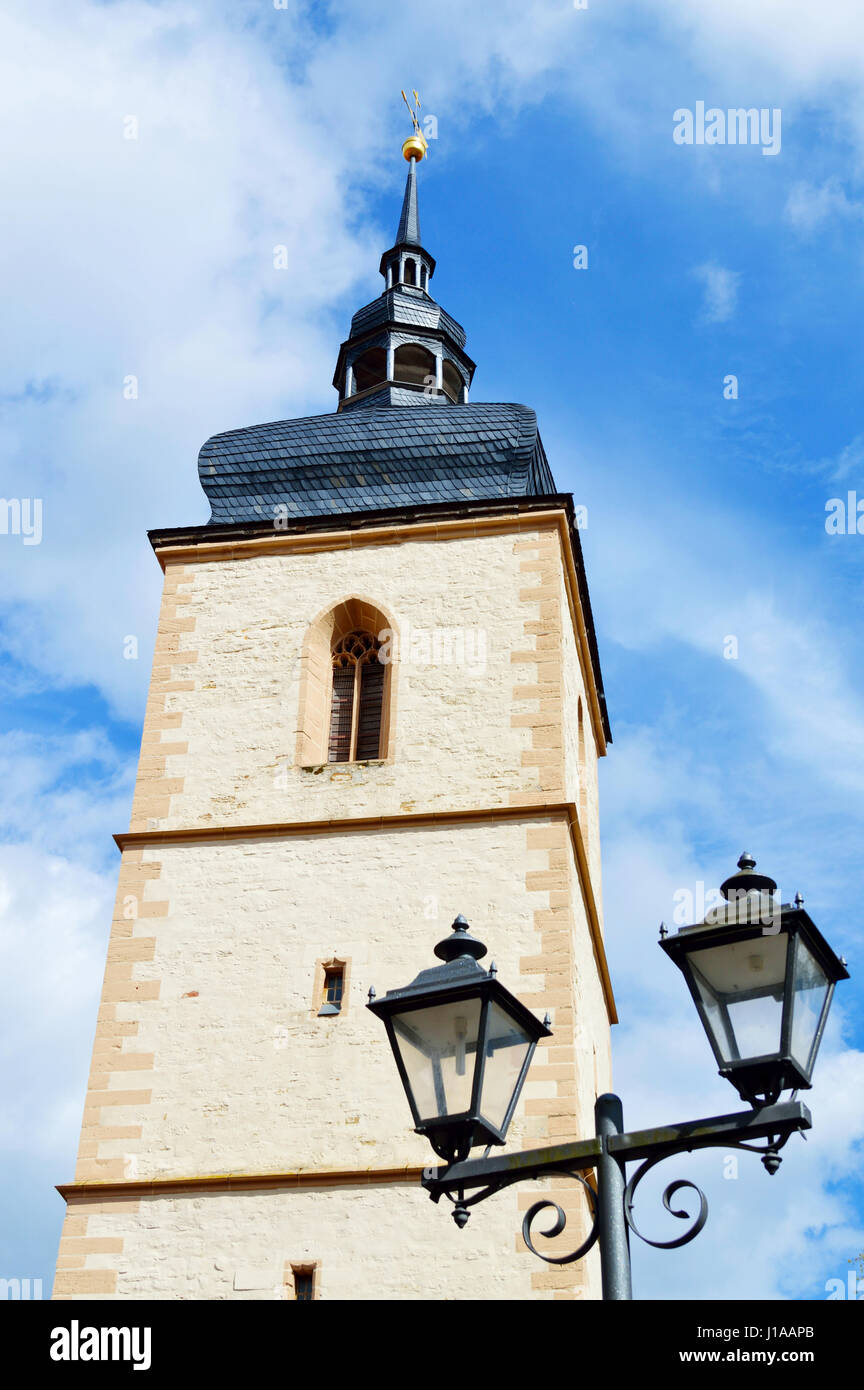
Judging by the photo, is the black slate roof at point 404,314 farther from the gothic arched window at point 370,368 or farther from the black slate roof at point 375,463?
the black slate roof at point 375,463

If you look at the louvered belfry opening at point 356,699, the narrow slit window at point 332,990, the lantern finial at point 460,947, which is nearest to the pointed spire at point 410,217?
the louvered belfry opening at point 356,699

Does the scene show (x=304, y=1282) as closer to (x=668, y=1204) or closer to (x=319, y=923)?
(x=319, y=923)

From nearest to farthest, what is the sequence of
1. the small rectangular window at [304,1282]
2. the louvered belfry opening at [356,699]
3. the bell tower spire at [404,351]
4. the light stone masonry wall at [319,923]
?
the small rectangular window at [304,1282] → the light stone masonry wall at [319,923] → the louvered belfry opening at [356,699] → the bell tower spire at [404,351]

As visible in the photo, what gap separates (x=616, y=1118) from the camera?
519 cm

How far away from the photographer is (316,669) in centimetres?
1501

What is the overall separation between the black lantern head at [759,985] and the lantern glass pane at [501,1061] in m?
0.52

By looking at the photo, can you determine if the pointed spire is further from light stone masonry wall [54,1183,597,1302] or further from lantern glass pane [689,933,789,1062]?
lantern glass pane [689,933,789,1062]

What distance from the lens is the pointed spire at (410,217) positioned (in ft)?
73.5

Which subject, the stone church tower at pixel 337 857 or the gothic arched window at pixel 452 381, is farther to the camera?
the gothic arched window at pixel 452 381

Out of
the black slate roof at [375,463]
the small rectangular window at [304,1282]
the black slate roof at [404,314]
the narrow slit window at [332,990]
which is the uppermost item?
the black slate roof at [404,314]

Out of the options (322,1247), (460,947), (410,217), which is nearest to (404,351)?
(410,217)
